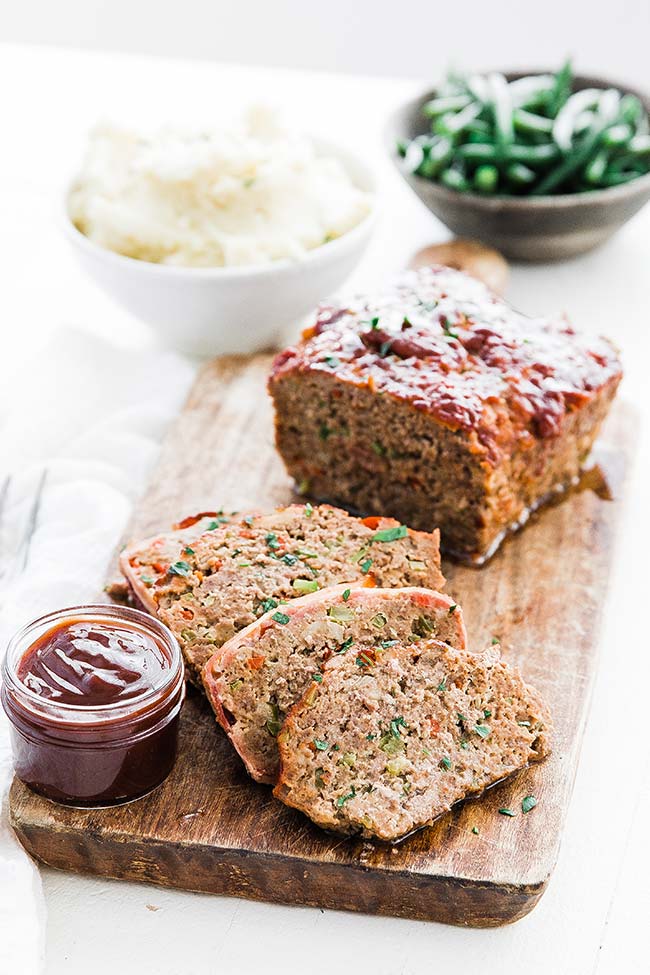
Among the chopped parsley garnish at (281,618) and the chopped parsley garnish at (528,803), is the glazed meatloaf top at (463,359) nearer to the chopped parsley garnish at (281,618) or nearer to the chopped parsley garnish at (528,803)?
the chopped parsley garnish at (281,618)

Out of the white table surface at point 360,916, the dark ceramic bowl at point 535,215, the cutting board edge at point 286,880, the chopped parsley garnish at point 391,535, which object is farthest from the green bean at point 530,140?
the cutting board edge at point 286,880

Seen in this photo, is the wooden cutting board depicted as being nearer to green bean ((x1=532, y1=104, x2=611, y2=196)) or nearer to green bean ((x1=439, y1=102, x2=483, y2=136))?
green bean ((x1=532, y1=104, x2=611, y2=196))

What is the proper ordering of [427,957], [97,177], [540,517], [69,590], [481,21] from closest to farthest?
[427,957] < [69,590] < [540,517] < [97,177] < [481,21]

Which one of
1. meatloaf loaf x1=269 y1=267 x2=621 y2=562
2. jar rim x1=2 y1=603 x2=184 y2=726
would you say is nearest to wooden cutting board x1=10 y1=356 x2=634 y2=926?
jar rim x1=2 y1=603 x2=184 y2=726

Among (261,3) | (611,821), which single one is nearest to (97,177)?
(611,821)

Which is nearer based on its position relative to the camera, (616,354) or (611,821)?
(611,821)

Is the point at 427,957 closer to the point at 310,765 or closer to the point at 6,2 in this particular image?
the point at 310,765

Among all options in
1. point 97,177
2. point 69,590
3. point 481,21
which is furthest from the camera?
point 481,21
